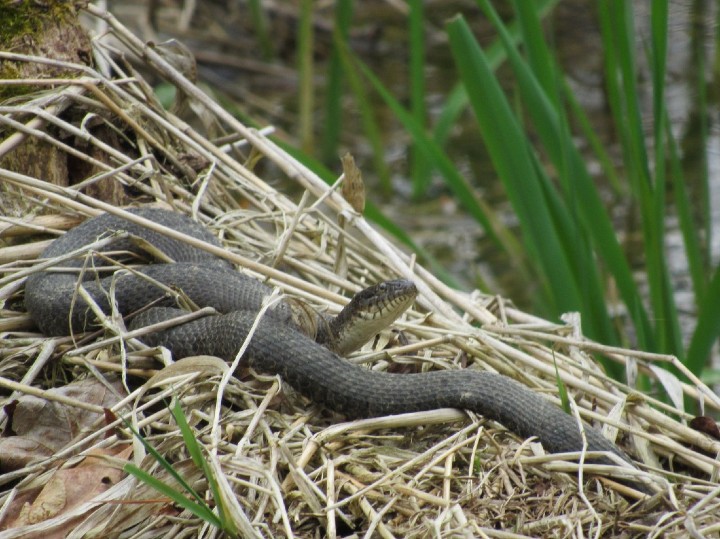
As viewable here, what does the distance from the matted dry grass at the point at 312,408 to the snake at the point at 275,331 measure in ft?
0.21

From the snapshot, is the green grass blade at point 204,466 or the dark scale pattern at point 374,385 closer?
the green grass blade at point 204,466

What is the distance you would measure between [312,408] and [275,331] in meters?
0.26

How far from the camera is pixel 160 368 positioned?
2.97 metres

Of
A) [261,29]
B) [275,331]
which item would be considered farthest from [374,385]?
[261,29]

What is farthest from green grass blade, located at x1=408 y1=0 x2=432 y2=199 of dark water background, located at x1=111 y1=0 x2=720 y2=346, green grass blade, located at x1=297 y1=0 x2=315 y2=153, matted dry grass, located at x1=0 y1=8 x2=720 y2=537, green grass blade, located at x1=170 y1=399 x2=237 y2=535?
green grass blade, located at x1=170 y1=399 x2=237 y2=535

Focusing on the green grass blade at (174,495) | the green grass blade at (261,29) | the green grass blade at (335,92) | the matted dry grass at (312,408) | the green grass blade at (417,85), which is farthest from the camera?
the green grass blade at (261,29)

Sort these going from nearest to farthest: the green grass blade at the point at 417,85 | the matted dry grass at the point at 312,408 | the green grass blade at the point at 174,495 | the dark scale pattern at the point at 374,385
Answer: the green grass blade at the point at 174,495
the matted dry grass at the point at 312,408
the dark scale pattern at the point at 374,385
the green grass blade at the point at 417,85

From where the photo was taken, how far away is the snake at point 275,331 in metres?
2.82

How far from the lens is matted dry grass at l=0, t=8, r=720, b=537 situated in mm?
2467

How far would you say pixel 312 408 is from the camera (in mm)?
2955

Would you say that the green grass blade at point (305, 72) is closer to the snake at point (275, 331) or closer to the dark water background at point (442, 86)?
the dark water background at point (442, 86)

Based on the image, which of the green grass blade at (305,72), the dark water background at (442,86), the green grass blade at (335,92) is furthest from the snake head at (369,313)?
the green grass blade at (305,72)

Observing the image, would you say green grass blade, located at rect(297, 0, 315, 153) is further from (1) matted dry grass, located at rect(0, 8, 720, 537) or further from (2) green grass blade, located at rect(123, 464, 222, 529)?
(2) green grass blade, located at rect(123, 464, 222, 529)

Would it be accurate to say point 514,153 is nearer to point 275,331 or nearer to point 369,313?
point 369,313
